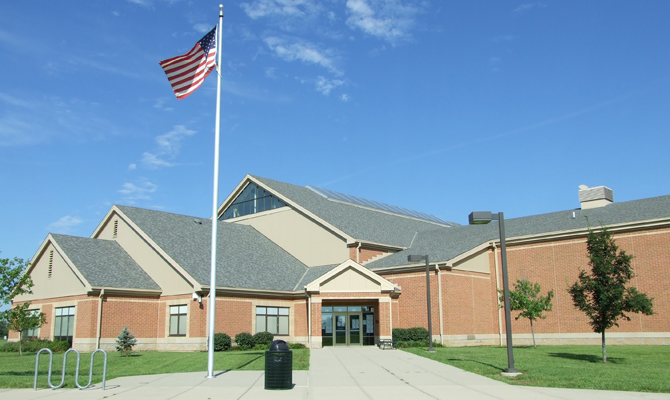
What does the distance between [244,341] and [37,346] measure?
12243 millimetres

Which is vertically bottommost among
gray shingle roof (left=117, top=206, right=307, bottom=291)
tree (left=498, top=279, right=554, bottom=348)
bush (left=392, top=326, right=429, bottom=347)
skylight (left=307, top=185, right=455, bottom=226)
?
bush (left=392, top=326, right=429, bottom=347)

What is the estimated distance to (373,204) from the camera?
172ft

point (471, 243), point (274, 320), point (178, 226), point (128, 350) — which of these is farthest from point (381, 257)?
point (128, 350)

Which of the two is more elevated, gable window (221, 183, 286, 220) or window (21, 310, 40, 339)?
gable window (221, 183, 286, 220)

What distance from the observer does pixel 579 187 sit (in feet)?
134

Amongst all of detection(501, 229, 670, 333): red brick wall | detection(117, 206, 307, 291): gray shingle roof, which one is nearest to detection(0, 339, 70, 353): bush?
detection(117, 206, 307, 291): gray shingle roof

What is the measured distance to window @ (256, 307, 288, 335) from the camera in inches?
1347

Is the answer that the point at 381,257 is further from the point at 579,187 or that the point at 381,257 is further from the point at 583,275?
the point at 583,275

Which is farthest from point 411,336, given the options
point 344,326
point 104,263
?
point 104,263

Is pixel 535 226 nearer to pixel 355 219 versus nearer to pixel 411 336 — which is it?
pixel 411 336

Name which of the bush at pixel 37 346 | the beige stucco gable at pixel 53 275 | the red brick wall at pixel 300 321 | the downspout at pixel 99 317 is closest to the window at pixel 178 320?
the downspout at pixel 99 317

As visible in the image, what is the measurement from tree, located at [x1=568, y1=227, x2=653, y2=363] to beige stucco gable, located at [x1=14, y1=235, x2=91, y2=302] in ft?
82.4

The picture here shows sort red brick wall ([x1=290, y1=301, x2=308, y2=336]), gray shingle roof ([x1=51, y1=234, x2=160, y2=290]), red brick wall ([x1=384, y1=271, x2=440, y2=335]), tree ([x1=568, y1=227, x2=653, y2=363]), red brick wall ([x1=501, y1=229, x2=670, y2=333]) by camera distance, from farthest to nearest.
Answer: red brick wall ([x1=290, y1=301, x2=308, y2=336]) < red brick wall ([x1=384, y1=271, x2=440, y2=335]) < gray shingle roof ([x1=51, y1=234, x2=160, y2=290]) < red brick wall ([x1=501, y1=229, x2=670, y2=333]) < tree ([x1=568, y1=227, x2=653, y2=363])

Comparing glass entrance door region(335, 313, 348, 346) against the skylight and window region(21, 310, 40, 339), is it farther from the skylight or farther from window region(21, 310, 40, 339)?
window region(21, 310, 40, 339)
